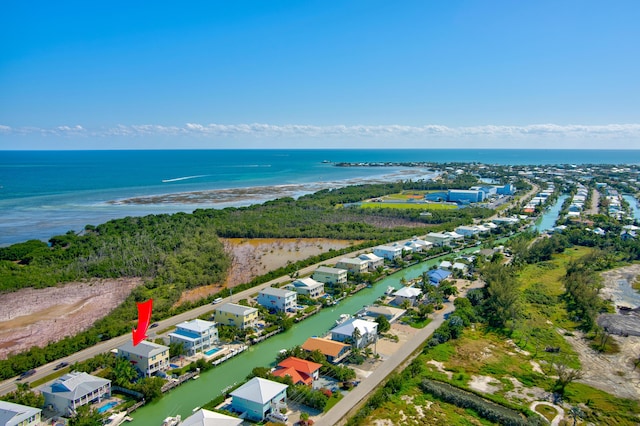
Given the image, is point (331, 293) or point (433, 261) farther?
point (433, 261)

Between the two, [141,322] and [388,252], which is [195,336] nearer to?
[141,322]

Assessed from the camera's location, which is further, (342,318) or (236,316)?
(342,318)

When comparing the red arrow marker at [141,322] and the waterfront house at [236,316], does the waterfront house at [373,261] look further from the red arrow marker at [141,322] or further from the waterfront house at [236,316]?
the red arrow marker at [141,322]

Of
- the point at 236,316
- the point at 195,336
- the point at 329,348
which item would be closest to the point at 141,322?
the point at 195,336

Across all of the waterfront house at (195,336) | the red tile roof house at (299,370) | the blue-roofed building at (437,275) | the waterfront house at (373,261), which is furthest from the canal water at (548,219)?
the waterfront house at (195,336)

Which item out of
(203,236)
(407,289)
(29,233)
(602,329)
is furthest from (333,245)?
(29,233)

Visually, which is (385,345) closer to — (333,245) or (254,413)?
(254,413)

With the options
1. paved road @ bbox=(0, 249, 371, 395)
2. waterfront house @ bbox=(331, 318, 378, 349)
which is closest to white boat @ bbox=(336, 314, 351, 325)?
waterfront house @ bbox=(331, 318, 378, 349)
